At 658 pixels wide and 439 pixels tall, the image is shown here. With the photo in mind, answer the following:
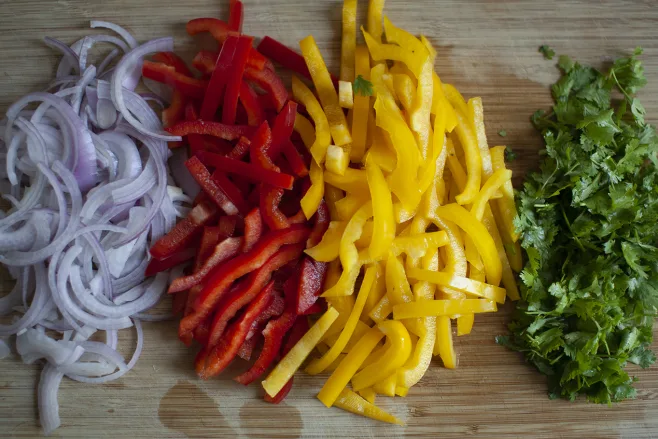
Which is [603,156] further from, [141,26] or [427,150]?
[141,26]

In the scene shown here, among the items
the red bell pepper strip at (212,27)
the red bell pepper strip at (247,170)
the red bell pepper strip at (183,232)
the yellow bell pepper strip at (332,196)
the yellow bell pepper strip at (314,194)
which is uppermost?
the red bell pepper strip at (212,27)

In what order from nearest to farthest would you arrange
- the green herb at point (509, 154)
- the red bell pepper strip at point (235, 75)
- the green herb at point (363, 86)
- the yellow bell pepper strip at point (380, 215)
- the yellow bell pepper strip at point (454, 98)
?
the yellow bell pepper strip at point (380, 215) < the green herb at point (363, 86) < the red bell pepper strip at point (235, 75) < the yellow bell pepper strip at point (454, 98) < the green herb at point (509, 154)

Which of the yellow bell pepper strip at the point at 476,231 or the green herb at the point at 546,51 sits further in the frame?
the green herb at the point at 546,51

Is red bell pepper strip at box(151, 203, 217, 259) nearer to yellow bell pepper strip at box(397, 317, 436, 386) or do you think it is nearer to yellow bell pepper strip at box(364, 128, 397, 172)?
yellow bell pepper strip at box(364, 128, 397, 172)

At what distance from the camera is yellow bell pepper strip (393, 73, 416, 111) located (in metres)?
3.04

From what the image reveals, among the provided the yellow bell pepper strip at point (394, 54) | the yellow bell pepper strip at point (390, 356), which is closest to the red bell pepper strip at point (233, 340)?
the yellow bell pepper strip at point (390, 356)

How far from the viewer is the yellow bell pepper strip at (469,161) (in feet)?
9.80

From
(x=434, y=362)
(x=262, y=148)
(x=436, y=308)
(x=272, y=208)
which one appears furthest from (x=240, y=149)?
(x=434, y=362)

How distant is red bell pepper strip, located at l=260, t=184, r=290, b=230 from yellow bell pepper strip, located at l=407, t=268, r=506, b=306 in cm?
74

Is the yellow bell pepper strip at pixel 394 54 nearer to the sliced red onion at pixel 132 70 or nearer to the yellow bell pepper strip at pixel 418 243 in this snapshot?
the yellow bell pepper strip at pixel 418 243

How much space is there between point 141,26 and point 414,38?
5.38 feet

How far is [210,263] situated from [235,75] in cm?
104

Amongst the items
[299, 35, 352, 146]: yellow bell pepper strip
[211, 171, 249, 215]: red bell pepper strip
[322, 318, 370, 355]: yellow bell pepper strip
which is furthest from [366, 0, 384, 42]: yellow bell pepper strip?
[322, 318, 370, 355]: yellow bell pepper strip

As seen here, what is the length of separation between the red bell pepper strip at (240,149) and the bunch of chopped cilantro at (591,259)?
1531 millimetres
